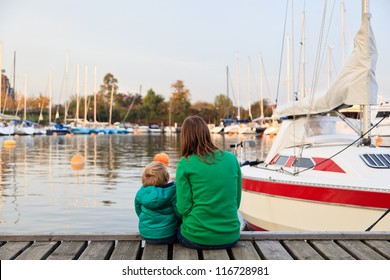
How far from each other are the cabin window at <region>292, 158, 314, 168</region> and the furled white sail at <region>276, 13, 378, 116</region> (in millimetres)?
1570

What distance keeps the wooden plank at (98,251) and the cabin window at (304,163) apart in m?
6.04

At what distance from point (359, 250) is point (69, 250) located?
119 inches

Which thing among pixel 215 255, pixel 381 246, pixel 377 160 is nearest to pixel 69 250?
pixel 215 255

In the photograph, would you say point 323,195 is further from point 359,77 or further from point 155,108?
point 155,108

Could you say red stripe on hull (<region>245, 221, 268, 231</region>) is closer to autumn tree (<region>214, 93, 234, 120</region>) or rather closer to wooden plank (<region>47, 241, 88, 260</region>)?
wooden plank (<region>47, 241, 88, 260</region>)

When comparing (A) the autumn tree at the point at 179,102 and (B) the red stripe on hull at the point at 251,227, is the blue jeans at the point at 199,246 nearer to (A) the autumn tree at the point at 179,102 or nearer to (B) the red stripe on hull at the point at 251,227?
(B) the red stripe on hull at the point at 251,227

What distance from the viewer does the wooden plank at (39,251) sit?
430 cm

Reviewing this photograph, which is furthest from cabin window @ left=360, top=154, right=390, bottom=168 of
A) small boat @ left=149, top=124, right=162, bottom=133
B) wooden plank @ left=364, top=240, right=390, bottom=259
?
small boat @ left=149, top=124, right=162, bottom=133

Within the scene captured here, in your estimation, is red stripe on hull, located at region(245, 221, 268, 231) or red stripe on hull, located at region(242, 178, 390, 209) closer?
red stripe on hull, located at region(242, 178, 390, 209)

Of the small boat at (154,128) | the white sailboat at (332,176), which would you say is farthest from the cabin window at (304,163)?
the small boat at (154,128)

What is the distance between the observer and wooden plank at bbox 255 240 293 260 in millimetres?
4320

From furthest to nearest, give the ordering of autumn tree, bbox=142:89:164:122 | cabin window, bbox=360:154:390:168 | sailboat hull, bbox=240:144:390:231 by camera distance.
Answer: autumn tree, bbox=142:89:164:122 → cabin window, bbox=360:154:390:168 → sailboat hull, bbox=240:144:390:231

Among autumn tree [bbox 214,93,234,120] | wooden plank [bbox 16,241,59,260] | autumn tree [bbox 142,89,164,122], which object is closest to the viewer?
wooden plank [bbox 16,241,59,260]
